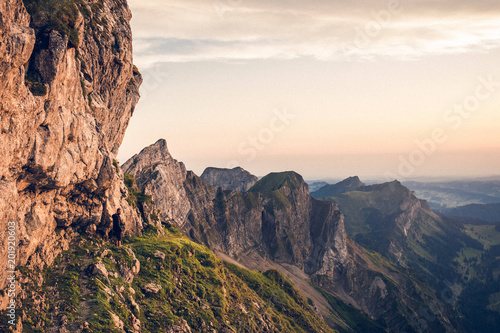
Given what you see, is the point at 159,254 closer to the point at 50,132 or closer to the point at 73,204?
the point at 73,204

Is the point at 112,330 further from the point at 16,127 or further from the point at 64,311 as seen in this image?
the point at 16,127

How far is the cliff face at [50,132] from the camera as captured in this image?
59575mm

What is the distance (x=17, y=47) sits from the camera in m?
59.8

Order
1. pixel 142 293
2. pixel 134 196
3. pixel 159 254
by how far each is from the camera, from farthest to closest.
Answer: pixel 134 196 < pixel 159 254 < pixel 142 293

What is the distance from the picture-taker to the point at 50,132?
69.0 metres

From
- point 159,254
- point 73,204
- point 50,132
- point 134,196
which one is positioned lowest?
point 159,254

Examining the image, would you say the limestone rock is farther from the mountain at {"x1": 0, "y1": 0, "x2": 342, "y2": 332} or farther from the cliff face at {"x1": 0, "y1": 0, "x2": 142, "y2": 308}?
the cliff face at {"x1": 0, "y1": 0, "x2": 142, "y2": 308}

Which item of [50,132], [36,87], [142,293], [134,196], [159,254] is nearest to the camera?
[36,87]

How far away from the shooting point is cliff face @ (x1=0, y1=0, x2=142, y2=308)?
5958cm

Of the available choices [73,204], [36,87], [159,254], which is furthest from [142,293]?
[36,87]

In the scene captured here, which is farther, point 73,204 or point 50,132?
point 73,204

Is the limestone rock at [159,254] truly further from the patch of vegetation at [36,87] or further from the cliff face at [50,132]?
the patch of vegetation at [36,87]

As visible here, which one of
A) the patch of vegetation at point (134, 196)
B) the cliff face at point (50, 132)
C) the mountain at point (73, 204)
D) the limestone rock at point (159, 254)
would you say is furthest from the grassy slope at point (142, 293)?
the patch of vegetation at point (134, 196)

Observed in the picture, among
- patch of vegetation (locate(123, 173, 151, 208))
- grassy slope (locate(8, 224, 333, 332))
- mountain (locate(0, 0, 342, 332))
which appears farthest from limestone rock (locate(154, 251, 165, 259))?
patch of vegetation (locate(123, 173, 151, 208))
